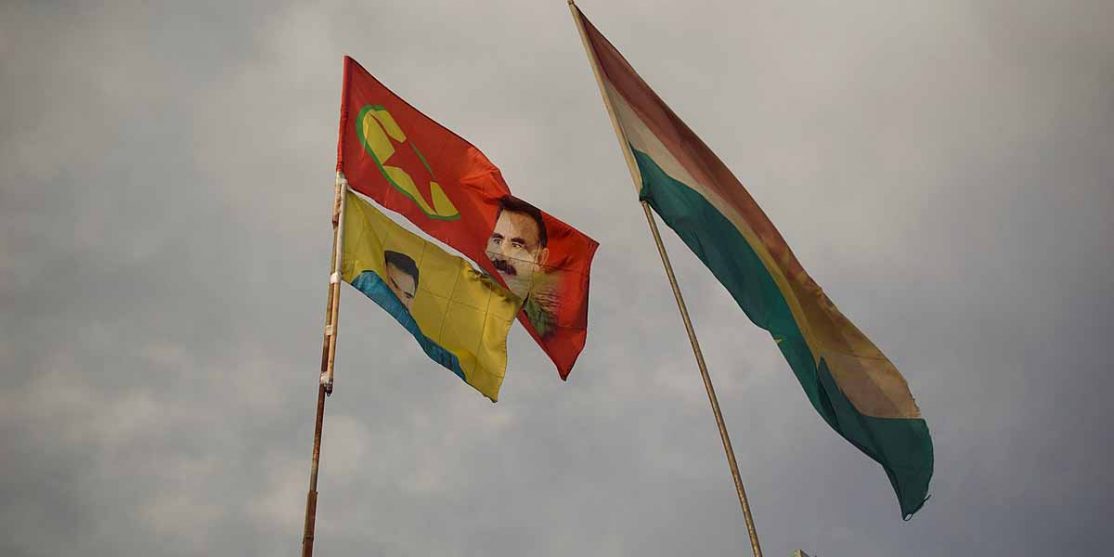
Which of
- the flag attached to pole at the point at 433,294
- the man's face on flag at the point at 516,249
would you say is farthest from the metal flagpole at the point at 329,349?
the man's face on flag at the point at 516,249

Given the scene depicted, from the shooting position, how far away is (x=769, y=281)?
2131cm

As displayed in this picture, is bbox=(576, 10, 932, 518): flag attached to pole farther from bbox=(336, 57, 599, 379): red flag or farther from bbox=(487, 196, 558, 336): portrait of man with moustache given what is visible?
bbox=(487, 196, 558, 336): portrait of man with moustache

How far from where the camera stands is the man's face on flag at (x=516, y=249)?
22.4 metres

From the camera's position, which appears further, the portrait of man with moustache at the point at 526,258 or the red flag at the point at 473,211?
the portrait of man with moustache at the point at 526,258

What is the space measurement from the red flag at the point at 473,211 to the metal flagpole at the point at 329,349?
70.0 inches

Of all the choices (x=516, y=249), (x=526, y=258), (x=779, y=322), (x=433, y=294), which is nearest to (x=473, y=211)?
(x=516, y=249)

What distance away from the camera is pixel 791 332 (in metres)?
20.8

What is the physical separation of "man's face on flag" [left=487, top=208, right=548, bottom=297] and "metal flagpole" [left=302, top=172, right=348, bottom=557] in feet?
12.6

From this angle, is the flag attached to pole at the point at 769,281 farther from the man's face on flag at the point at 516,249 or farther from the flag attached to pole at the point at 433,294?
the flag attached to pole at the point at 433,294

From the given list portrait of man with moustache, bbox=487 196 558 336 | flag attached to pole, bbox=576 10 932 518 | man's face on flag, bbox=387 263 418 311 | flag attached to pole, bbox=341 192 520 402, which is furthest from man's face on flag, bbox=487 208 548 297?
flag attached to pole, bbox=576 10 932 518

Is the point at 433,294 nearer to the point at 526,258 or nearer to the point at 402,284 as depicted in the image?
the point at 402,284

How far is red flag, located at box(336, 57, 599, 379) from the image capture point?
21.4m

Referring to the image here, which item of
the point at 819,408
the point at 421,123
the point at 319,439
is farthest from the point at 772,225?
the point at 319,439

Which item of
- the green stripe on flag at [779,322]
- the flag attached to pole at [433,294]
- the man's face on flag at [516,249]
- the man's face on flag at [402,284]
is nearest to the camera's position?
the flag attached to pole at [433,294]
